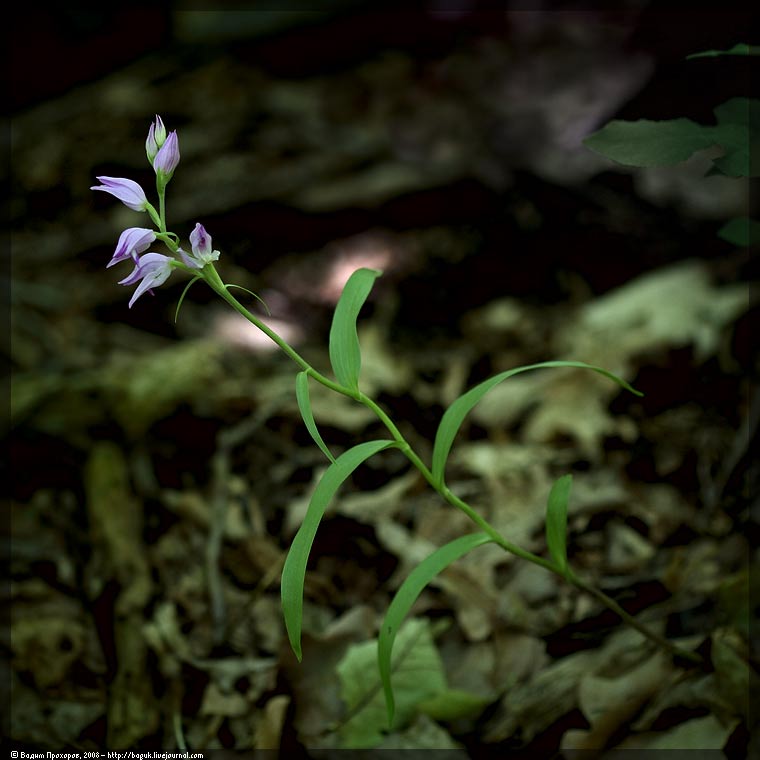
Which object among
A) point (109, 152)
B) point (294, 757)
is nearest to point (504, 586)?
point (294, 757)

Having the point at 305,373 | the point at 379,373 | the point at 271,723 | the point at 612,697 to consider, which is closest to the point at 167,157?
the point at 305,373

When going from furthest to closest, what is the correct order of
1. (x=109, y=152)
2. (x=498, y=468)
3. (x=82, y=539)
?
1. (x=109, y=152)
2. (x=498, y=468)
3. (x=82, y=539)

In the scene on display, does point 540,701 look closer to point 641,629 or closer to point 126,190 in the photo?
point 641,629

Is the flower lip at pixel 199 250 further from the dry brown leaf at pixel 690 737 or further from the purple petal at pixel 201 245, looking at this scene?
the dry brown leaf at pixel 690 737

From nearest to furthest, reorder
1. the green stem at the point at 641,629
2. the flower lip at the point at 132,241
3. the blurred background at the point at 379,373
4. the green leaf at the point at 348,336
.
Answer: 1. the flower lip at the point at 132,241
2. the green leaf at the point at 348,336
3. the green stem at the point at 641,629
4. the blurred background at the point at 379,373

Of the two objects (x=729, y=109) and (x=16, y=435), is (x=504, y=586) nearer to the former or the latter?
(x=729, y=109)

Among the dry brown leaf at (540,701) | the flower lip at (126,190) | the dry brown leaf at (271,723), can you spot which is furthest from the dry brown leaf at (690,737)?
the flower lip at (126,190)

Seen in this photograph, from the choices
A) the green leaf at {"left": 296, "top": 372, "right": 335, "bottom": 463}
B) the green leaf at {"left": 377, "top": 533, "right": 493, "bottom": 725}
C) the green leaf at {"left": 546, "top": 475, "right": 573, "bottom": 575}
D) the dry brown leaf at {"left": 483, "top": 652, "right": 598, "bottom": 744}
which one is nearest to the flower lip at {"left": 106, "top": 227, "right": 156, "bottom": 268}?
the green leaf at {"left": 296, "top": 372, "right": 335, "bottom": 463}
